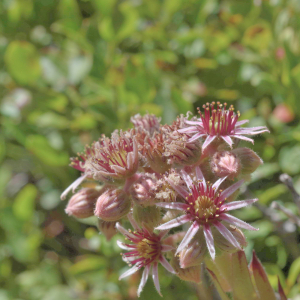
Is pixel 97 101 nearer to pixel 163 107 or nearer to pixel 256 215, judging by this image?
pixel 163 107

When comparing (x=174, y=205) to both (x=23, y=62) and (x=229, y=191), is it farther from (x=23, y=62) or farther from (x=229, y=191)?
(x=23, y=62)

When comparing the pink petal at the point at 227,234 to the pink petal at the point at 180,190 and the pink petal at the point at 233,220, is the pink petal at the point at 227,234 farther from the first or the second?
the pink petal at the point at 180,190

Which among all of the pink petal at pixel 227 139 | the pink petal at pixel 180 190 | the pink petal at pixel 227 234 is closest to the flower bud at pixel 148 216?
the pink petal at pixel 180 190

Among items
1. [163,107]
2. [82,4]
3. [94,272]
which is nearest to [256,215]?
[163,107]

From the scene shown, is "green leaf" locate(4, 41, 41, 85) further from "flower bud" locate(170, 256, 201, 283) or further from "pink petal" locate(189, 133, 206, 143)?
"flower bud" locate(170, 256, 201, 283)

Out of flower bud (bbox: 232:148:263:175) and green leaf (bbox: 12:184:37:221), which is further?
green leaf (bbox: 12:184:37:221)

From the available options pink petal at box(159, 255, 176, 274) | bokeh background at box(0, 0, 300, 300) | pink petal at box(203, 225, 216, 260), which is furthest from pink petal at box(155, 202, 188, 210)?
bokeh background at box(0, 0, 300, 300)

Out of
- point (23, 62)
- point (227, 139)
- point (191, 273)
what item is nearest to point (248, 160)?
point (227, 139)
